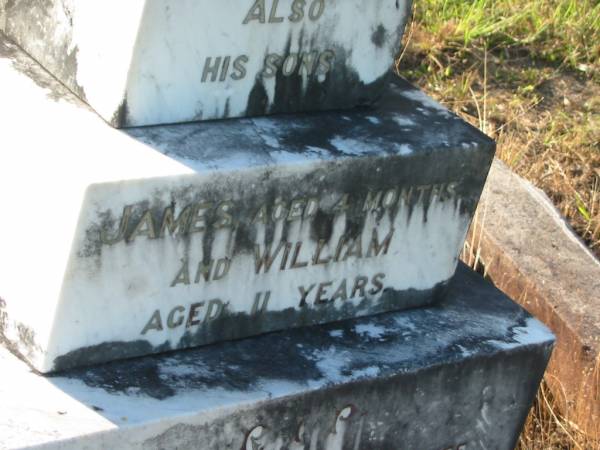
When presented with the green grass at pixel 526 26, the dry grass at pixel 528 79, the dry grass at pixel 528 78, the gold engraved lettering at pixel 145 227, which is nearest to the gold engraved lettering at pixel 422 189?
the gold engraved lettering at pixel 145 227

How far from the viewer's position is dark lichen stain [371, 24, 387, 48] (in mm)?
2762

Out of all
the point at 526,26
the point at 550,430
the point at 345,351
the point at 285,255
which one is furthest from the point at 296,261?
the point at 526,26

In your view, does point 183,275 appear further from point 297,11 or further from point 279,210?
point 297,11

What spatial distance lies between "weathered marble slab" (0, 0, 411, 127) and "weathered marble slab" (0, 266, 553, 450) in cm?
53

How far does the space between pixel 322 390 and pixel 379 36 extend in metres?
0.79

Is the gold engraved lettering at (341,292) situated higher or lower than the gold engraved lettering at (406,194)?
lower

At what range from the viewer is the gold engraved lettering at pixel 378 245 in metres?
2.80

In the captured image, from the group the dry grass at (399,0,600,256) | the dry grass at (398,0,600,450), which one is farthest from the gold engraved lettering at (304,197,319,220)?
the dry grass at (399,0,600,256)

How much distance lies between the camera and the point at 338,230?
2732mm

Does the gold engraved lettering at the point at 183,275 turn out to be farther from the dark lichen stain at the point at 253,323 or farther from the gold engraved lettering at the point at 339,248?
the gold engraved lettering at the point at 339,248

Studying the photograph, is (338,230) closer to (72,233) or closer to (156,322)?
(156,322)

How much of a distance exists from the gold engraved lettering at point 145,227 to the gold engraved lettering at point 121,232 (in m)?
0.02

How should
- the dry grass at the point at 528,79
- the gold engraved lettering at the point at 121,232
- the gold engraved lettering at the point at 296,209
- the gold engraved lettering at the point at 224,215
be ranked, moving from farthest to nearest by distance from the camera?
the dry grass at the point at 528,79, the gold engraved lettering at the point at 296,209, the gold engraved lettering at the point at 224,215, the gold engraved lettering at the point at 121,232

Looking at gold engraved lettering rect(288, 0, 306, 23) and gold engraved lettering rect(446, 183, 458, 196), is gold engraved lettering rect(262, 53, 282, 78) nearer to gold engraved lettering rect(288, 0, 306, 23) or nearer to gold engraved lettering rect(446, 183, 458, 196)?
A: gold engraved lettering rect(288, 0, 306, 23)
